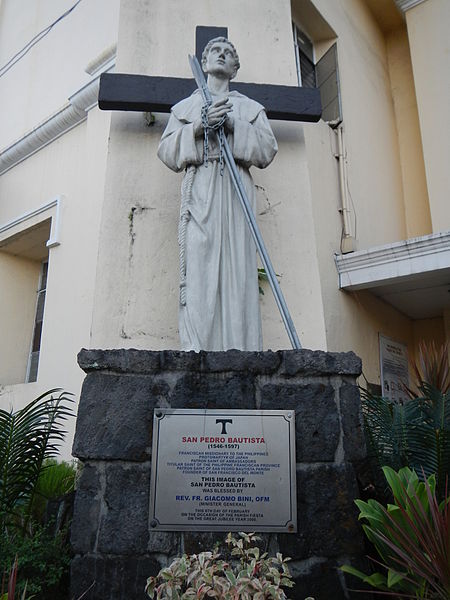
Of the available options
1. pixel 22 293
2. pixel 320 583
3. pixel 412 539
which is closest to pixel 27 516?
pixel 320 583

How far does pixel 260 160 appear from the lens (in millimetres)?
3826

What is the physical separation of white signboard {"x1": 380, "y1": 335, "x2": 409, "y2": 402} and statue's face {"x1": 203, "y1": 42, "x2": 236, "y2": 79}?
3.82 m

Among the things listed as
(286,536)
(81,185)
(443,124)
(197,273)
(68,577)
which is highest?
(443,124)

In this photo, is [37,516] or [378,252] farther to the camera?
[378,252]

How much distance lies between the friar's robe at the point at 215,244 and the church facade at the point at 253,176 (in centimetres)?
112

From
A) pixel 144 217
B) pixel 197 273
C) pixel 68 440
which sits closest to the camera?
pixel 197 273

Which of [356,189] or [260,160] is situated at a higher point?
[356,189]

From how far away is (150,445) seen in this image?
2771 mm

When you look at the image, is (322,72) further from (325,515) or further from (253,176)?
(325,515)

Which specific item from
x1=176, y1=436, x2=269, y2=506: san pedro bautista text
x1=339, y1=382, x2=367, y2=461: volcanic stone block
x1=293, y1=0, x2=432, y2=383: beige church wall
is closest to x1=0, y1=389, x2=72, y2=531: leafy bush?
x1=176, y1=436, x2=269, y2=506: san pedro bautista text

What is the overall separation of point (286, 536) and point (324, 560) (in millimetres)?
208

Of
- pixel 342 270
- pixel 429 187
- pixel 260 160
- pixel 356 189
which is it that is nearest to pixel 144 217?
pixel 260 160

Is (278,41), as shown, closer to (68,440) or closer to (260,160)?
(260,160)

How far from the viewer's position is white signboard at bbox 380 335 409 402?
21.2ft
